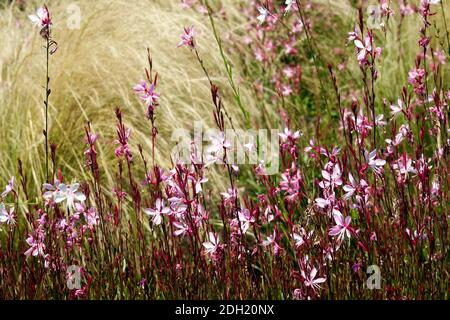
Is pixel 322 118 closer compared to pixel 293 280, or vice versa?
pixel 293 280

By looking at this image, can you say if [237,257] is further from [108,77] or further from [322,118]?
[322,118]

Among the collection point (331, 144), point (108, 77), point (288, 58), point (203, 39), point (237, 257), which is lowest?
point (237, 257)

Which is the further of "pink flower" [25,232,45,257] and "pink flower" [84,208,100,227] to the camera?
"pink flower" [84,208,100,227]

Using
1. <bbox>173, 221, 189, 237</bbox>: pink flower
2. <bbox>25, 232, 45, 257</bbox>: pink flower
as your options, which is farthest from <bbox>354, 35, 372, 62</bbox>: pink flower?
<bbox>25, 232, 45, 257</bbox>: pink flower

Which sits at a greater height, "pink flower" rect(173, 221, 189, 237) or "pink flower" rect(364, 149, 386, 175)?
"pink flower" rect(364, 149, 386, 175)

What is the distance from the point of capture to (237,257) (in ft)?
6.99

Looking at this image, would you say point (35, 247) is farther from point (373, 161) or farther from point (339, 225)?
point (373, 161)

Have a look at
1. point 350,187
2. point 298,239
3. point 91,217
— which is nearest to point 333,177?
point 350,187

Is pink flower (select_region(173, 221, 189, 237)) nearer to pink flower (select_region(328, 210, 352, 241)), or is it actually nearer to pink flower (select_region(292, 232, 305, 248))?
pink flower (select_region(292, 232, 305, 248))

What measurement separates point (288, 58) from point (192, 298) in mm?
3438

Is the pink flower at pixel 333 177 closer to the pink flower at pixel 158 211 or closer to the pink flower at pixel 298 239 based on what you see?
the pink flower at pixel 298 239

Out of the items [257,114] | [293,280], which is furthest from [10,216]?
[257,114]

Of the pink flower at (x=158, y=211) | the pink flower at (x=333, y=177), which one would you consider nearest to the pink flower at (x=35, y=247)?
the pink flower at (x=158, y=211)
